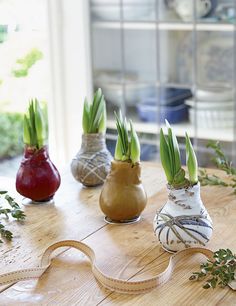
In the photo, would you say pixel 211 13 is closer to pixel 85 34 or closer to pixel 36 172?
pixel 85 34

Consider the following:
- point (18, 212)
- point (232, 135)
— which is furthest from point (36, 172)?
point (232, 135)

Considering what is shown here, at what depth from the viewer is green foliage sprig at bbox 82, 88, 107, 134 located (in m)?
1.86

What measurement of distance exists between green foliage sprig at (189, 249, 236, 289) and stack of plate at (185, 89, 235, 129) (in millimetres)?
2016

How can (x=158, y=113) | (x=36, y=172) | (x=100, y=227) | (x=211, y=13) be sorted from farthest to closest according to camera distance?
(x=158, y=113) → (x=211, y=13) → (x=36, y=172) → (x=100, y=227)

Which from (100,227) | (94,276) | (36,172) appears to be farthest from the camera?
(36,172)

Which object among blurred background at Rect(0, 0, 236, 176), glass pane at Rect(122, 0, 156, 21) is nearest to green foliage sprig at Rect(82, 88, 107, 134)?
blurred background at Rect(0, 0, 236, 176)

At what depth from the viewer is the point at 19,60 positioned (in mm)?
3654

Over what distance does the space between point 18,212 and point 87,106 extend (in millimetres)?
372

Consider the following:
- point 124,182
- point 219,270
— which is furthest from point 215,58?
point 219,270

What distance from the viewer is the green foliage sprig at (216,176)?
184 centimetres

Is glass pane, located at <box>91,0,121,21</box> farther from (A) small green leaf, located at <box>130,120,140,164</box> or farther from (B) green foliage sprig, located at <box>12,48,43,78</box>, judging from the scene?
(A) small green leaf, located at <box>130,120,140,164</box>

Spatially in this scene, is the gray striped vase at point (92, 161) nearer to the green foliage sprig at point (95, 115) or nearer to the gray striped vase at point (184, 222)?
the green foliage sprig at point (95, 115)

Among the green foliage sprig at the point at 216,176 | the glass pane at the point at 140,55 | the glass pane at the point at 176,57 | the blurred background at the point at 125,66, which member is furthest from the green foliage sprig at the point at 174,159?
the glass pane at the point at 140,55

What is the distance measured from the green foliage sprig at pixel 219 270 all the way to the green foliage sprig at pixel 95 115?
0.62 metres
